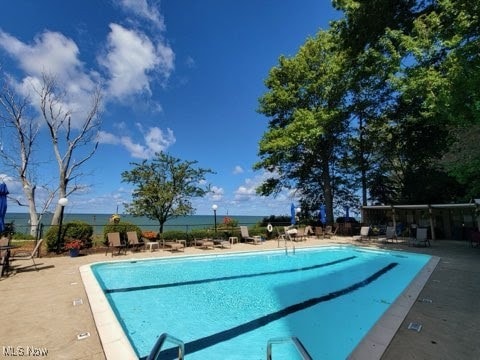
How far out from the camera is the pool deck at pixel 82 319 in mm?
3557

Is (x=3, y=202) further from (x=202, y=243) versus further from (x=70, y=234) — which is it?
(x=202, y=243)

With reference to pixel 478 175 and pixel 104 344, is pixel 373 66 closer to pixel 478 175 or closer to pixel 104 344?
pixel 478 175

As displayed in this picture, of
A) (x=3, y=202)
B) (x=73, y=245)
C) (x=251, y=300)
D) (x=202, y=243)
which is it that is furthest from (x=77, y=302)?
(x=202, y=243)

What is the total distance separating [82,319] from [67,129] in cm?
1782

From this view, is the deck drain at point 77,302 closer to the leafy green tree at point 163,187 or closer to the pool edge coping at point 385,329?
the pool edge coping at point 385,329

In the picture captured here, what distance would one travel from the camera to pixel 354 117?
23625 mm

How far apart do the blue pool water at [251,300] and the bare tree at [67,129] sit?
39.5 ft

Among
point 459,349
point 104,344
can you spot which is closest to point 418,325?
point 459,349

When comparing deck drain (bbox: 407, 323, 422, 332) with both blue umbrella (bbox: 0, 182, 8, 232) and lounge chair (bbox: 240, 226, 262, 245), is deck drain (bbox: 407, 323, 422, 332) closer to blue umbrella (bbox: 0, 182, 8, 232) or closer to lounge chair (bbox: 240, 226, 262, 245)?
blue umbrella (bbox: 0, 182, 8, 232)

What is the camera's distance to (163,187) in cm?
1684

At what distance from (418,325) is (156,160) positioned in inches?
622

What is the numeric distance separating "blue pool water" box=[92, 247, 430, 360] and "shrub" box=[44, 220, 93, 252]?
3.16 metres

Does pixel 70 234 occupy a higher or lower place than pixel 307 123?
lower

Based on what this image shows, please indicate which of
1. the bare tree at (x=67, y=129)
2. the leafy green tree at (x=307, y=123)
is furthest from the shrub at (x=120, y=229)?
the leafy green tree at (x=307, y=123)
